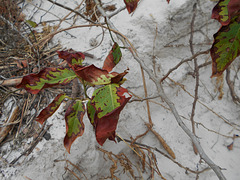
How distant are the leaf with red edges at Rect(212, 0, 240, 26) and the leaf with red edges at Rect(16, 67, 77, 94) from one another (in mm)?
427

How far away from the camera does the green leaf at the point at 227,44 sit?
1.31 ft

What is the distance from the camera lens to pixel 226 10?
0.39 meters

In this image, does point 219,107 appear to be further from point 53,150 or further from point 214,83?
point 53,150

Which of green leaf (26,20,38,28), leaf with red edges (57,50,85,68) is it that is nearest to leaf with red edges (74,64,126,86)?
leaf with red edges (57,50,85,68)

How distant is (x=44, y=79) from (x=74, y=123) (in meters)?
0.16

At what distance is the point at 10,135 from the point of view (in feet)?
2.83

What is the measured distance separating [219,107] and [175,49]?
488 mm

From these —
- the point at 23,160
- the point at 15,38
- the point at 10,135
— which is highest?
the point at 15,38

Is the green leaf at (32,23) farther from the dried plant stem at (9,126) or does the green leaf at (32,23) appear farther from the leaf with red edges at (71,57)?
the leaf with red edges at (71,57)

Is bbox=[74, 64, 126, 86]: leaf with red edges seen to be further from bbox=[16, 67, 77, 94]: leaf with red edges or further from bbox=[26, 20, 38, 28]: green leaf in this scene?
bbox=[26, 20, 38, 28]: green leaf

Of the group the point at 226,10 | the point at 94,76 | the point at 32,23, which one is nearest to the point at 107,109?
the point at 94,76

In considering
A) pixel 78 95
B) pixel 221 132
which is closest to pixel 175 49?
pixel 221 132

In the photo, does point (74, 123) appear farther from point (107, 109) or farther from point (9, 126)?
A: point (9, 126)

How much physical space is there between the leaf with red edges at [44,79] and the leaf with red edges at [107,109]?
→ 5.7 inches
